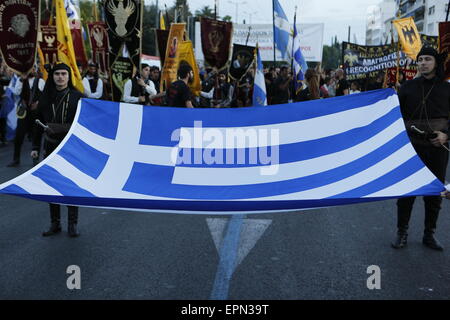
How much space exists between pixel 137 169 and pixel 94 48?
766 centimetres

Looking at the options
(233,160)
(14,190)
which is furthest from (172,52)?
(14,190)

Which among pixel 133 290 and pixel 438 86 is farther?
pixel 438 86

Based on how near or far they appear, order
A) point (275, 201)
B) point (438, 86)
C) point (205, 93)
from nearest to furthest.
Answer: point (275, 201), point (438, 86), point (205, 93)

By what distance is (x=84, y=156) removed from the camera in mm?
4324

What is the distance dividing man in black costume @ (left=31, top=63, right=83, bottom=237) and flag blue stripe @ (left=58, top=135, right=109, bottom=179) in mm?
1573

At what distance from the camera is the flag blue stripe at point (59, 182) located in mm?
3590

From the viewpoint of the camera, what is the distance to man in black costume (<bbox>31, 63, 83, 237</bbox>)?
5984 mm

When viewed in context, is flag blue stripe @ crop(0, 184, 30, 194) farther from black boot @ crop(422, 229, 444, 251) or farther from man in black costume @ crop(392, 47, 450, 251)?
black boot @ crop(422, 229, 444, 251)

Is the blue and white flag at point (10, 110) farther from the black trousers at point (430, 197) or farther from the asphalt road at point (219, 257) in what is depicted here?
the black trousers at point (430, 197)

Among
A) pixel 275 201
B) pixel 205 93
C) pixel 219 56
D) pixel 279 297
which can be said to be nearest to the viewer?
pixel 275 201

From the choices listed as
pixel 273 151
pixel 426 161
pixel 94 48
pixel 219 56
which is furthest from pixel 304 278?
pixel 219 56

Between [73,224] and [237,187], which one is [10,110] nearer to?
[73,224]

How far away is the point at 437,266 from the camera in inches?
199

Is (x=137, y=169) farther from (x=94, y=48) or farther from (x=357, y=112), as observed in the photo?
(x=94, y=48)
